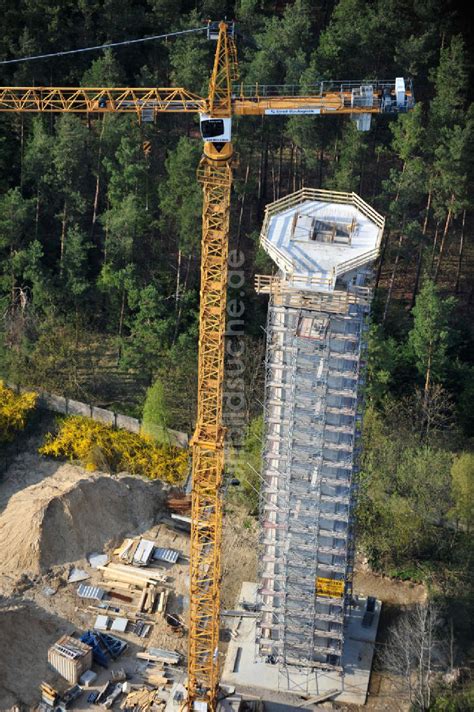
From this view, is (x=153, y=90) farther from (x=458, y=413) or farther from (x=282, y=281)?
(x=458, y=413)

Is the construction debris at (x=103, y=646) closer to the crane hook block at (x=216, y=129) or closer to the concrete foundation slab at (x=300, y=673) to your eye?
the concrete foundation slab at (x=300, y=673)

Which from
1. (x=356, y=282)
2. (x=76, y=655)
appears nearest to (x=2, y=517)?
(x=76, y=655)

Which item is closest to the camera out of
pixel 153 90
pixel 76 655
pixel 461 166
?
pixel 76 655

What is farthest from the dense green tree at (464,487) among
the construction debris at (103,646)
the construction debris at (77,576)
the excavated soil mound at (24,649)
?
the excavated soil mound at (24,649)

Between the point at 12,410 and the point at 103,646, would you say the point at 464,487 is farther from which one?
the point at 12,410

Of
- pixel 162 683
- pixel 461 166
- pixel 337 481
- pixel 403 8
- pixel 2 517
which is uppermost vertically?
pixel 403 8

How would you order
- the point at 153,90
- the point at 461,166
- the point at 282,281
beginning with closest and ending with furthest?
the point at 282,281
the point at 153,90
the point at 461,166
